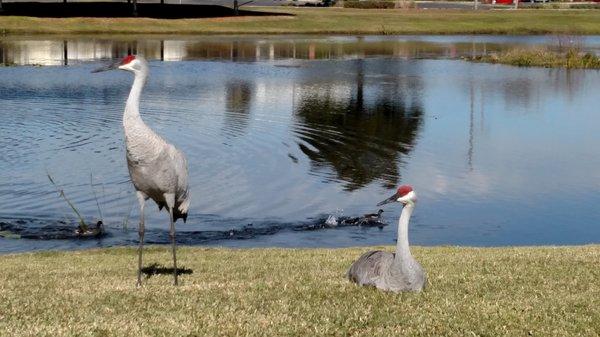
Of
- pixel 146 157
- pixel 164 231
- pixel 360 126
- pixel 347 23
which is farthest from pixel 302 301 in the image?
pixel 347 23

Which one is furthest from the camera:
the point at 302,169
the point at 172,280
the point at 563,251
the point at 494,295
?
the point at 302,169

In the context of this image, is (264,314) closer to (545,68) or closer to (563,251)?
(563,251)

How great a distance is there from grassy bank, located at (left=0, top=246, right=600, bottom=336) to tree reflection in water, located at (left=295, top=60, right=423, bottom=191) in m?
13.2

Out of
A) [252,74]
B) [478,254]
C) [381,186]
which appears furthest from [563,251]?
[252,74]

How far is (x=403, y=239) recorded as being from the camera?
10.8 metres

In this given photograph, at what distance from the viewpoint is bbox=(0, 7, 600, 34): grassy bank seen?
8250 cm

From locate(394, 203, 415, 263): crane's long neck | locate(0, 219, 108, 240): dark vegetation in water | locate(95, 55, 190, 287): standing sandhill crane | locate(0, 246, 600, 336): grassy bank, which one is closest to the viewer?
locate(0, 246, 600, 336): grassy bank

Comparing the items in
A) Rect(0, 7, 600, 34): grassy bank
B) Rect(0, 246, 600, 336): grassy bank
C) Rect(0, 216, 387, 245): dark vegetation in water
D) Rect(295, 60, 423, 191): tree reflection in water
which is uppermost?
Rect(0, 7, 600, 34): grassy bank

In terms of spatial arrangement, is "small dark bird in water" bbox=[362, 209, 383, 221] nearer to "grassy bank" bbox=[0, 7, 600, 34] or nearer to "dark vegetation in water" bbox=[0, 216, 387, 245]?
"dark vegetation in water" bbox=[0, 216, 387, 245]

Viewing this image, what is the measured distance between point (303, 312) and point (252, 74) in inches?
1821

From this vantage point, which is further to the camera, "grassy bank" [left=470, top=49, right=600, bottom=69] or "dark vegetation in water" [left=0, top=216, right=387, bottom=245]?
"grassy bank" [left=470, top=49, right=600, bottom=69]

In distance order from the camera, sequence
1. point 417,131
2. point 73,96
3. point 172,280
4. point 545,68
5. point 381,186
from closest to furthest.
Result: point 172,280
point 381,186
point 417,131
point 73,96
point 545,68

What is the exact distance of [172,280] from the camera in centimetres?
1302

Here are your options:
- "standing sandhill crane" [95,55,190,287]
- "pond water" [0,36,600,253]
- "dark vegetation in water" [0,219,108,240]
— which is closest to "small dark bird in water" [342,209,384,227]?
"pond water" [0,36,600,253]
